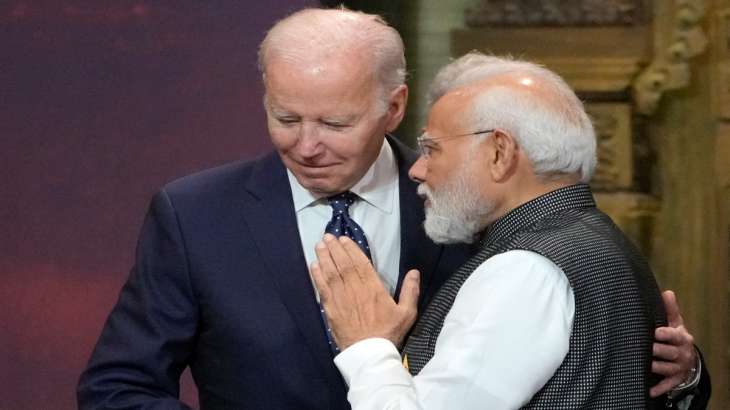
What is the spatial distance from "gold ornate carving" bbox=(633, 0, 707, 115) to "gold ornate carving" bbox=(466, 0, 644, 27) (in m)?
0.06

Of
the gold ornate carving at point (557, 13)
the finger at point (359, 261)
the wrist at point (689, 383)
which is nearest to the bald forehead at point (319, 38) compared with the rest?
the finger at point (359, 261)

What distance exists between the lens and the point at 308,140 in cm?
257

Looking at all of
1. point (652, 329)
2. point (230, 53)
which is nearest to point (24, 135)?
point (230, 53)

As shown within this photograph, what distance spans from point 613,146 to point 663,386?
1578 millimetres

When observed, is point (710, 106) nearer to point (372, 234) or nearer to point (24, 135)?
point (372, 234)

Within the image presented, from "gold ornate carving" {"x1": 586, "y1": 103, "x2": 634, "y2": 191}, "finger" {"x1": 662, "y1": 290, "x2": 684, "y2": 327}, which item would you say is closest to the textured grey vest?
"finger" {"x1": 662, "y1": 290, "x2": 684, "y2": 327}

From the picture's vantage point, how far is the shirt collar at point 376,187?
9.09 feet

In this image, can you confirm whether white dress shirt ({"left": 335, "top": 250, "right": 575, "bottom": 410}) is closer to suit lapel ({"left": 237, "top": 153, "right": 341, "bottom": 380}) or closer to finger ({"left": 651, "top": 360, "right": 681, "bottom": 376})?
finger ({"left": 651, "top": 360, "right": 681, "bottom": 376})

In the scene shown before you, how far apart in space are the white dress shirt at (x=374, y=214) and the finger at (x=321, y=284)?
0.22 meters

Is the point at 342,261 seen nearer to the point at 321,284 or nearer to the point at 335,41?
the point at 321,284

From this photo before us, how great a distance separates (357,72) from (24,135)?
1.47 metres

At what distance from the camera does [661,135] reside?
158 inches

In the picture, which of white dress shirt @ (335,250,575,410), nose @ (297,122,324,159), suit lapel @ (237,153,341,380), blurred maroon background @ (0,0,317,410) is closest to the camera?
white dress shirt @ (335,250,575,410)

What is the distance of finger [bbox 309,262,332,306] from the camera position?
8.20 ft
